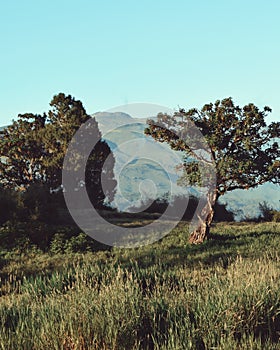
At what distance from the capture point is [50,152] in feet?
133

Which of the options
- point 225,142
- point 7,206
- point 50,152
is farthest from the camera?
point 50,152

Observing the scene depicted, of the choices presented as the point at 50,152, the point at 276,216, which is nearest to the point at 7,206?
the point at 50,152

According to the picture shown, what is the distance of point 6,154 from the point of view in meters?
41.6

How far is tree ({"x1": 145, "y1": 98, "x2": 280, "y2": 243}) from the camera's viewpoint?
2209cm

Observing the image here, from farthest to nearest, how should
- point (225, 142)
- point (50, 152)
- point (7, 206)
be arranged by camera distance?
point (50, 152)
point (7, 206)
point (225, 142)

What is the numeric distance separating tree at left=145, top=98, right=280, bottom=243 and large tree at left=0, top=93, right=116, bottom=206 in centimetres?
1802

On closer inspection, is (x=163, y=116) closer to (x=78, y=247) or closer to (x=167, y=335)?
(x=78, y=247)

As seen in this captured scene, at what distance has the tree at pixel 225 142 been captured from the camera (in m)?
22.1

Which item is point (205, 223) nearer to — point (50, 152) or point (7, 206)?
point (7, 206)

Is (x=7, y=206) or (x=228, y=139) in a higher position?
(x=228, y=139)

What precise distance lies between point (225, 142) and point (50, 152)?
21980 millimetres

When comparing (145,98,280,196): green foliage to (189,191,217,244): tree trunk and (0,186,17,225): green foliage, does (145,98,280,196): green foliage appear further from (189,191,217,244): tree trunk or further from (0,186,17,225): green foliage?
(0,186,17,225): green foliage

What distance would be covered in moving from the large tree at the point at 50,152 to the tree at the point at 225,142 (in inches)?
710

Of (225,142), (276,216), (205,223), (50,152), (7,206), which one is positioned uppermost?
(50,152)
